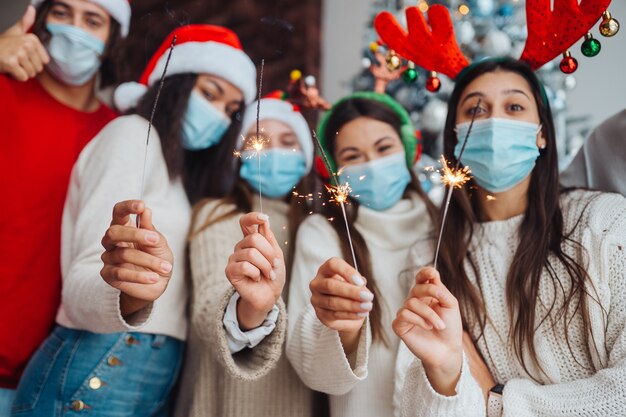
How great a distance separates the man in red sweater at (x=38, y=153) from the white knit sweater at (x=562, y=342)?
2.58ft

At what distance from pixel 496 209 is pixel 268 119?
0.62 m

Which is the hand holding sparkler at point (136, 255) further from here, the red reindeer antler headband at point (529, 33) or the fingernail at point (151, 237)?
the red reindeer antler headband at point (529, 33)

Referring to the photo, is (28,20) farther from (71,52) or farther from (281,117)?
(281,117)

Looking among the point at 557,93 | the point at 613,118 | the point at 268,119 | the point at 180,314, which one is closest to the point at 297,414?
the point at 180,314

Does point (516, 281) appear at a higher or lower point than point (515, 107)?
lower

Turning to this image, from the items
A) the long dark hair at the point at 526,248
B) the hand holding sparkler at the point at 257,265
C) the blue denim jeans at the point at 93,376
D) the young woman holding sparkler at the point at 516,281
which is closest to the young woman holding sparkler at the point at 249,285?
the hand holding sparkler at the point at 257,265

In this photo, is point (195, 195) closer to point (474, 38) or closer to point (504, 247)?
point (504, 247)

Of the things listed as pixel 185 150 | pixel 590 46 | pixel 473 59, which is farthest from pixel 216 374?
pixel 473 59

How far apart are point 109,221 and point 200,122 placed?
1.25 feet

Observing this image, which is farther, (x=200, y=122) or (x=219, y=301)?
(x=200, y=122)

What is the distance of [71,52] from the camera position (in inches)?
45.3

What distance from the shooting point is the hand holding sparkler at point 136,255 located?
0.69m

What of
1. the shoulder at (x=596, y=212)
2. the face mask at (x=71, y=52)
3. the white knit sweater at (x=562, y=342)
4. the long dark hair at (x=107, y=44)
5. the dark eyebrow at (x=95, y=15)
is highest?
the dark eyebrow at (x=95, y=15)

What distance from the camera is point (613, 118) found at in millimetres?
1163
